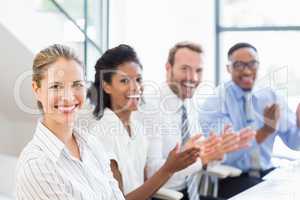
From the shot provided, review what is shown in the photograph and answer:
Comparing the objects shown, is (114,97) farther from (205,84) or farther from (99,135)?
(205,84)

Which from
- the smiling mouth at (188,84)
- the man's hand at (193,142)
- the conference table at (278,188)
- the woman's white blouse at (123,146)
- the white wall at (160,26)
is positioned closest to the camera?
the conference table at (278,188)

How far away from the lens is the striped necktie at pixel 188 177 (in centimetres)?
197

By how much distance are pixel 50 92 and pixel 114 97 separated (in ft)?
1.53

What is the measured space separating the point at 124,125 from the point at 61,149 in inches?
21.5

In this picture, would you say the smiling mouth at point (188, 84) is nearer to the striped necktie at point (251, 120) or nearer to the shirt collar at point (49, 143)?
the striped necktie at point (251, 120)

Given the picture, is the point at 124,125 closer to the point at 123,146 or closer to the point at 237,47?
the point at 123,146

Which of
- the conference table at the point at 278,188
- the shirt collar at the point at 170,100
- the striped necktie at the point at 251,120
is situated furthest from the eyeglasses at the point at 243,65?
the conference table at the point at 278,188

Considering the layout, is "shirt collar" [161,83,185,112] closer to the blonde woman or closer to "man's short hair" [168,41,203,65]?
"man's short hair" [168,41,203,65]

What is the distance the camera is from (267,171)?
213 centimetres

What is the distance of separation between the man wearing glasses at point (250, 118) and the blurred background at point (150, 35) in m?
0.06

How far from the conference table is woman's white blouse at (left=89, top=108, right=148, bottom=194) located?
14.3 inches

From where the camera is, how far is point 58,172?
118cm

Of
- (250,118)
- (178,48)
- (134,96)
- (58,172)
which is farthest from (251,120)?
(58,172)

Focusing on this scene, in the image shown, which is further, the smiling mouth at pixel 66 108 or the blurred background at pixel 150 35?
the blurred background at pixel 150 35
